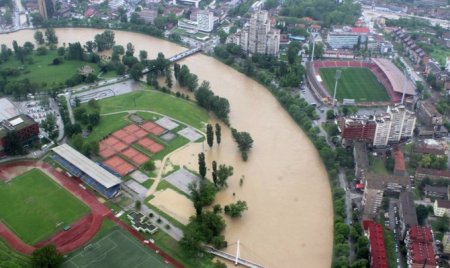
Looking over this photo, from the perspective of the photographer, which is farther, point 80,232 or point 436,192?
point 436,192

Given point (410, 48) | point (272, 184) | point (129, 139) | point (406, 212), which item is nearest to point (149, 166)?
point (129, 139)

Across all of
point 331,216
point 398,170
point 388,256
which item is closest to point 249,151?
point 331,216

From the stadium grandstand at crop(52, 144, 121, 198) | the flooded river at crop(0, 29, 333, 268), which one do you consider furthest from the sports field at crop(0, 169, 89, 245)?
the flooded river at crop(0, 29, 333, 268)

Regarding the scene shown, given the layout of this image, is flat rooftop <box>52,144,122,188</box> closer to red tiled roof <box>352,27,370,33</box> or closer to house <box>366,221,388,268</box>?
house <box>366,221,388,268</box>

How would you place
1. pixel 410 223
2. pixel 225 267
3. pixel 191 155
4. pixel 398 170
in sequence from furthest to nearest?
1. pixel 191 155
2. pixel 398 170
3. pixel 410 223
4. pixel 225 267

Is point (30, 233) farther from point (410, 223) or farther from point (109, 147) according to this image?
point (410, 223)

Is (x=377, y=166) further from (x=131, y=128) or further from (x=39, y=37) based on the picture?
(x=39, y=37)
